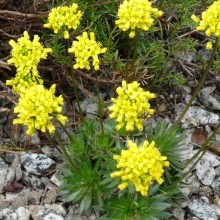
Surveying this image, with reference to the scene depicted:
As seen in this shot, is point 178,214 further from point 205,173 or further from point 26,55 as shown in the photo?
point 26,55

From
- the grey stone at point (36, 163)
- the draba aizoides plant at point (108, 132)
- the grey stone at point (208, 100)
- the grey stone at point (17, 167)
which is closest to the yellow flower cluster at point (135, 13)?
the draba aizoides plant at point (108, 132)

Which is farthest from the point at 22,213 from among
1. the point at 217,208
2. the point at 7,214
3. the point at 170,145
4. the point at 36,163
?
the point at 217,208

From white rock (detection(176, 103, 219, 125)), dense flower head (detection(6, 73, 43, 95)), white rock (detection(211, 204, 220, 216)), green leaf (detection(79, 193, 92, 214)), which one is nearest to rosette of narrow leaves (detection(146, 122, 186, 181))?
white rock (detection(211, 204, 220, 216))

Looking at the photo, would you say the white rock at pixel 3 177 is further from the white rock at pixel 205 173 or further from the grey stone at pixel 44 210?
the white rock at pixel 205 173

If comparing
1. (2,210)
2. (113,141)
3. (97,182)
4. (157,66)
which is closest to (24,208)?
(2,210)

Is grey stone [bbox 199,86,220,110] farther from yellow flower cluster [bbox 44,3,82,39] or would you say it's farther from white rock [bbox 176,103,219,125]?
yellow flower cluster [bbox 44,3,82,39]
